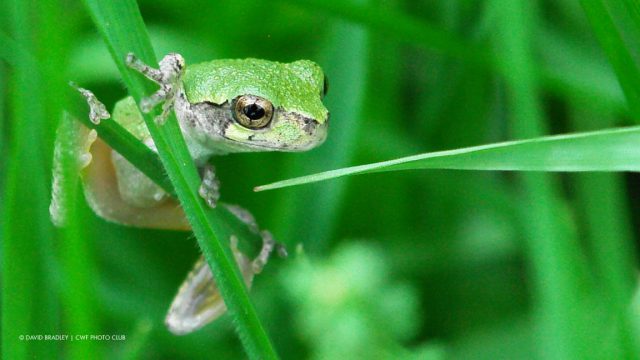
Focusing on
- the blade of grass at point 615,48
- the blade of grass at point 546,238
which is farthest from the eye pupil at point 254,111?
the blade of grass at point 615,48

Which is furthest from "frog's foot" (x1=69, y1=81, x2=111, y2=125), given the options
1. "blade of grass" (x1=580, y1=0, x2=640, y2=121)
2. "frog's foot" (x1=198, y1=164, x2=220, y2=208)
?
"blade of grass" (x1=580, y1=0, x2=640, y2=121)

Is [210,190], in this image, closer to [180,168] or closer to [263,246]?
[180,168]

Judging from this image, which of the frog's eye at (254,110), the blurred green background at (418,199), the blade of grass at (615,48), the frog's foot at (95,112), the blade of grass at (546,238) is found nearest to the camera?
the frog's foot at (95,112)

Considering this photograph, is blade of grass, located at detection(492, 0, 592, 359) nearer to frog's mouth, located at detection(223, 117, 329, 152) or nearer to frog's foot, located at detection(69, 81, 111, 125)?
frog's mouth, located at detection(223, 117, 329, 152)

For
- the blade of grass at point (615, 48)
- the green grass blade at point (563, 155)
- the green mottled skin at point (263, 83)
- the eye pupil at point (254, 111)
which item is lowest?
the green grass blade at point (563, 155)

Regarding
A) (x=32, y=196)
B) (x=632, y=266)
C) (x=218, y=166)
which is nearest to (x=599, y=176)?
(x=632, y=266)

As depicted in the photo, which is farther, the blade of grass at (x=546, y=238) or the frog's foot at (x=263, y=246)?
the frog's foot at (x=263, y=246)

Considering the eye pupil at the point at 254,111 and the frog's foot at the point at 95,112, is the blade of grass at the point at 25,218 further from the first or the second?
the eye pupil at the point at 254,111

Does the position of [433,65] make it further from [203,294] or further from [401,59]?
[203,294]
